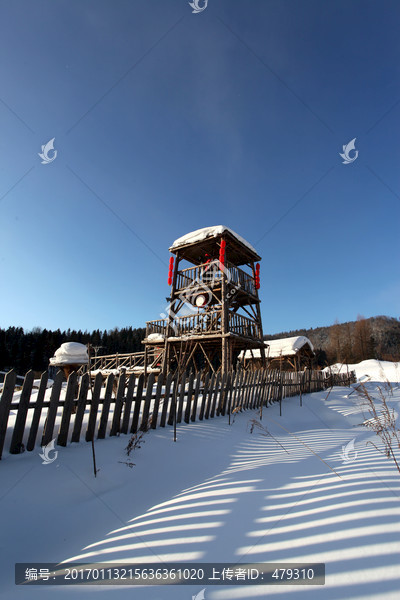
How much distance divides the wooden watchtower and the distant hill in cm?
2858

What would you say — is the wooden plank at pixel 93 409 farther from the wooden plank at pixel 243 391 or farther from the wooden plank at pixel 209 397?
the wooden plank at pixel 243 391

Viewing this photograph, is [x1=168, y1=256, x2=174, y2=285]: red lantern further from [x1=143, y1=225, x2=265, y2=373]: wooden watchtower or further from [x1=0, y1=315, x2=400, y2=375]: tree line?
[x1=0, y1=315, x2=400, y2=375]: tree line

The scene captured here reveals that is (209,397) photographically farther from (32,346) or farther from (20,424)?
(32,346)

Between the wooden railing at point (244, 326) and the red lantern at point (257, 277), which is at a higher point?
the red lantern at point (257, 277)

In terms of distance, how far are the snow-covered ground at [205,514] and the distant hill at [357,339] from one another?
132ft

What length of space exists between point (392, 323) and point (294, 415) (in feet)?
229

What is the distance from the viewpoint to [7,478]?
2926 millimetres

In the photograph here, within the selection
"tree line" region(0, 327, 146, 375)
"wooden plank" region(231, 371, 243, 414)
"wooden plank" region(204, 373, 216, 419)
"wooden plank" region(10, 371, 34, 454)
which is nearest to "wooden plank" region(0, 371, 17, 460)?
"wooden plank" region(10, 371, 34, 454)

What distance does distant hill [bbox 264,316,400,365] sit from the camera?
4825 cm

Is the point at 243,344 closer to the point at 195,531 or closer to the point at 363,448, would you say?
the point at 363,448

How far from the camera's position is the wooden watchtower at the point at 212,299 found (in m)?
14.2

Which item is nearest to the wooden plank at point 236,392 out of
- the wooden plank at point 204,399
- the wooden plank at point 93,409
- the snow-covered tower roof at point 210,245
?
the wooden plank at point 204,399

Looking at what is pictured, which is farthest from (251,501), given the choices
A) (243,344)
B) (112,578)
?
(243,344)

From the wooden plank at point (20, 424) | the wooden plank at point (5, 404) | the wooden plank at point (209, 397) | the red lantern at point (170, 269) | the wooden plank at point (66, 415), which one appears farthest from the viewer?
the red lantern at point (170, 269)
